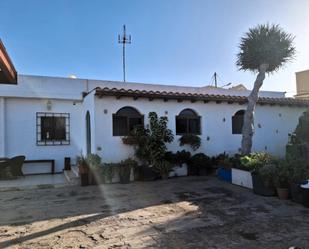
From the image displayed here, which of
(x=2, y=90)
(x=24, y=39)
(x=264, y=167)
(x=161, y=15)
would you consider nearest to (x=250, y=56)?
(x=161, y=15)

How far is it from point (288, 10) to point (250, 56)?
204 cm

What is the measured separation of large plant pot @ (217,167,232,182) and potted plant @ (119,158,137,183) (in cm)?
349

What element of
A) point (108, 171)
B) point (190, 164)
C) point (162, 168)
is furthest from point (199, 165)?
point (108, 171)

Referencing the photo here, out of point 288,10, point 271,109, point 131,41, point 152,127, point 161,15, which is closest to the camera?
point 288,10

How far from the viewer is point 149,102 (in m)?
11.5

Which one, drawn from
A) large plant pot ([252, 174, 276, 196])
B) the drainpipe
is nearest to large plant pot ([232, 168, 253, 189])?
large plant pot ([252, 174, 276, 196])

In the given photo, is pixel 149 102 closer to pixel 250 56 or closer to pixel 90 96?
pixel 90 96

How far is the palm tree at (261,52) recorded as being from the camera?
10.2 m

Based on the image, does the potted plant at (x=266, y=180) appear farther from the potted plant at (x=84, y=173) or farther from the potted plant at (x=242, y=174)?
the potted plant at (x=84, y=173)

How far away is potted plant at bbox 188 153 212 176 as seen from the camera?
37.8ft

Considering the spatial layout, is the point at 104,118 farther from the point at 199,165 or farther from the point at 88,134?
the point at 199,165

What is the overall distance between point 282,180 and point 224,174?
312 cm

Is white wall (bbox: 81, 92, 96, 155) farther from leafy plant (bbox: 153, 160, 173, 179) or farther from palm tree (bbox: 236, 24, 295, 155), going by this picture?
palm tree (bbox: 236, 24, 295, 155)

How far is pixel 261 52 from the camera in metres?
10.3
